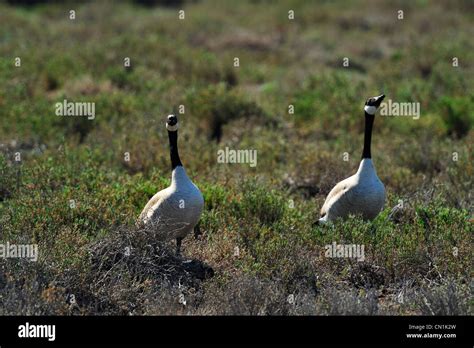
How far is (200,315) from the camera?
5.09 meters

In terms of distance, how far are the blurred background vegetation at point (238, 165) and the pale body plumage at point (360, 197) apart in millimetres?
224

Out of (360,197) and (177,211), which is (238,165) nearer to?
(360,197)

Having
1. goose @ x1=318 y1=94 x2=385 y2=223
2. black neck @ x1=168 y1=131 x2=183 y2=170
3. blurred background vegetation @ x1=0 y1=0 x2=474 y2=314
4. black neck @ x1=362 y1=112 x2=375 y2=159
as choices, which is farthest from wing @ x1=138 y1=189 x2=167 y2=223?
black neck @ x1=362 y1=112 x2=375 y2=159

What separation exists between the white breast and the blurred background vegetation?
0.27 meters

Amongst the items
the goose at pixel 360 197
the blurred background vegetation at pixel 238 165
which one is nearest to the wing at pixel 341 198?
the goose at pixel 360 197

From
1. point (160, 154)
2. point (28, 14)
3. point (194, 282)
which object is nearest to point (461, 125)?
point (160, 154)

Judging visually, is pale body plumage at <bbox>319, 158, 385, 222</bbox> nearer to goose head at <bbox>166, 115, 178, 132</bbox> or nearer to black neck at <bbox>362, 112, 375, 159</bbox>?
black neck at <bbox>362, 112, 375, 159</bbox>

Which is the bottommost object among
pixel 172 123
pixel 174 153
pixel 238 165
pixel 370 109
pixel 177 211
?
pixel 177 211

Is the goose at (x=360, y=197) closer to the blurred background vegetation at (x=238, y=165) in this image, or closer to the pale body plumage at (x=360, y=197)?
the pale body plumage at (x=360, y=197)

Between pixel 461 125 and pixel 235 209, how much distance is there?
A: 5.33 metres

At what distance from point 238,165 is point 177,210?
10.6 feet

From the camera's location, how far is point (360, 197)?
23.1 feet

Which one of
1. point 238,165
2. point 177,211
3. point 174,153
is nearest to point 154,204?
point 177,211

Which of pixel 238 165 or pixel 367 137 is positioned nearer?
pixel 367 137
